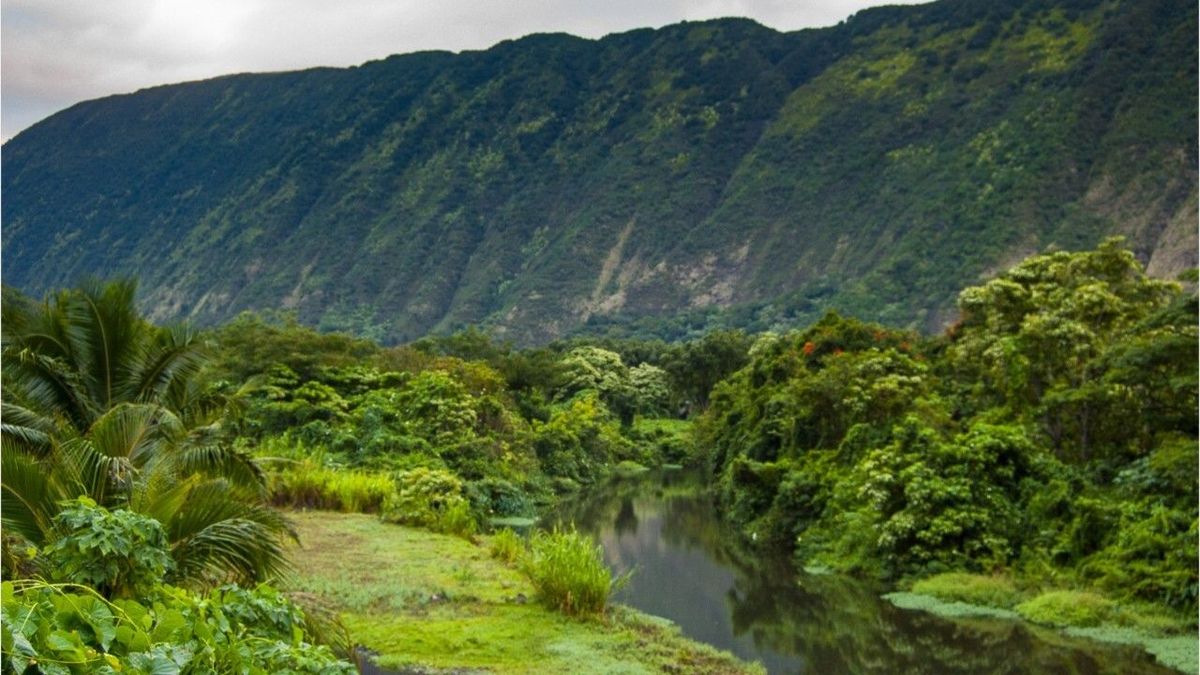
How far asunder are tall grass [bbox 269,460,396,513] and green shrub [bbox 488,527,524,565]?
4186 millimetres

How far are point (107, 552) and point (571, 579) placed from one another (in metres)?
9.04

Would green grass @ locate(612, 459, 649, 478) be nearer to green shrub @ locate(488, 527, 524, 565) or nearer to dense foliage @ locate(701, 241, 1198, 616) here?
dense foliage @ locate(701, 241, 1198, 616)

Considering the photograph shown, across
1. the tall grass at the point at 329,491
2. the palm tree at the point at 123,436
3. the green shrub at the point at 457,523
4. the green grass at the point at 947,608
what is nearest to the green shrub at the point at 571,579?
the palm tree at the point at 123,436

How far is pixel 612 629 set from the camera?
1390 cm

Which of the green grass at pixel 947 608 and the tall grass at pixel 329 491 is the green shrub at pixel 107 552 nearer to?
the green grass at pixel 947 608

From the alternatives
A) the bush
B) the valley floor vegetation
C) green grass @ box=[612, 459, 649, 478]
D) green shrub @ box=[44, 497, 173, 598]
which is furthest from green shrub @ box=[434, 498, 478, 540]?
green grass @ box=[612, 459, 649, 478]

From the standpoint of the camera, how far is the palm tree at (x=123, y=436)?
8438mm

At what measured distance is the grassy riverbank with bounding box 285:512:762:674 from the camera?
488 inches

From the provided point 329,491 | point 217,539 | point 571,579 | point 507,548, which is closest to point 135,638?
point 217,539

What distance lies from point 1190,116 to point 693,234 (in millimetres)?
55137

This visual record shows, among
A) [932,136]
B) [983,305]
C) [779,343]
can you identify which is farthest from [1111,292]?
[932,136]

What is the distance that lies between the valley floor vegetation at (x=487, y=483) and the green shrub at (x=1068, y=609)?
42mm

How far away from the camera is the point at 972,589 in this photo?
676 inches

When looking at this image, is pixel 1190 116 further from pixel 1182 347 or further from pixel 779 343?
pixel 1182 347
